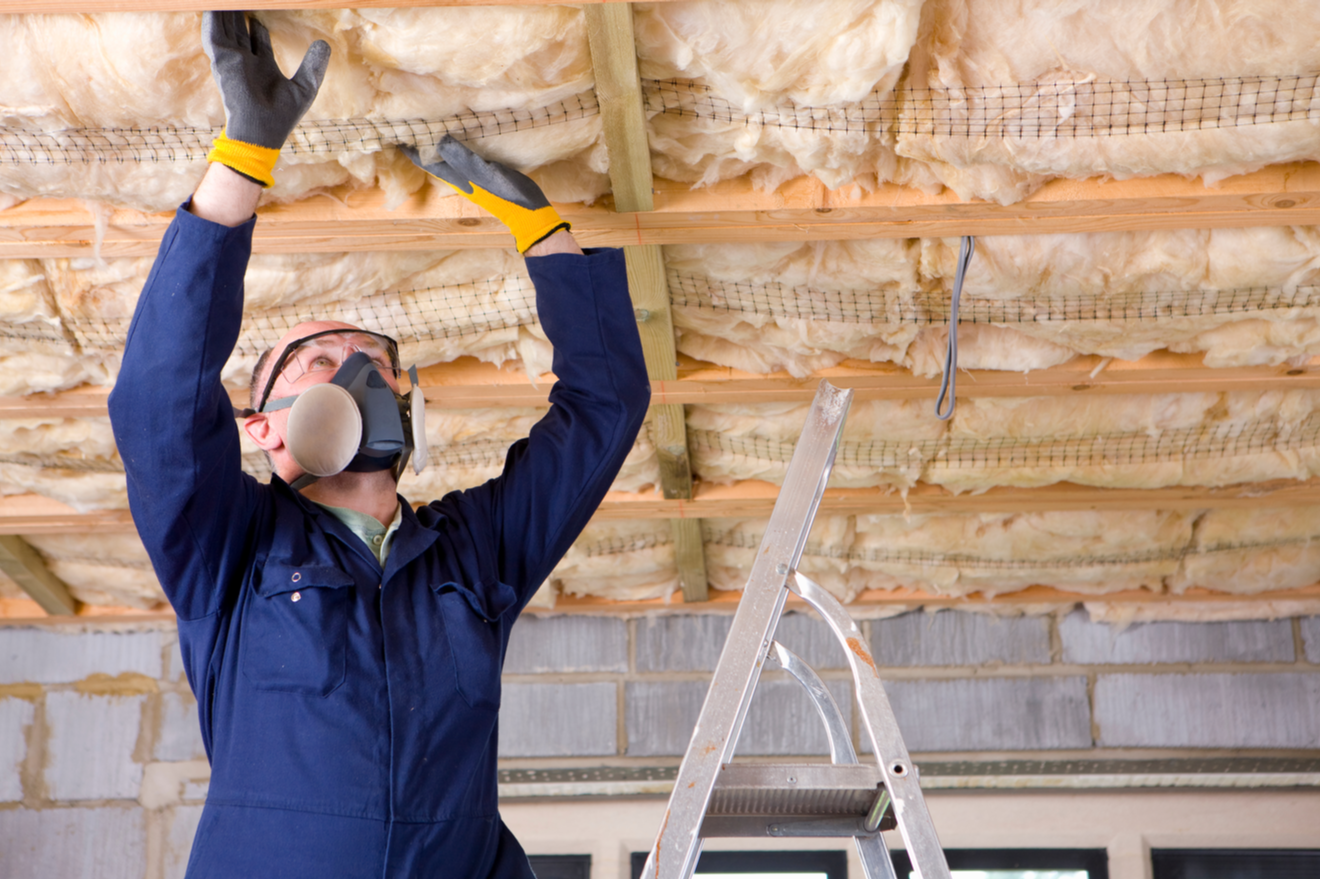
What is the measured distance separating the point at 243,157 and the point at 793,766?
1.10m

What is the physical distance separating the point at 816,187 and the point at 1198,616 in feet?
8.47

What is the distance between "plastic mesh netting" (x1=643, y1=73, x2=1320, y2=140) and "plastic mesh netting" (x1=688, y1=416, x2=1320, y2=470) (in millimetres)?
1202

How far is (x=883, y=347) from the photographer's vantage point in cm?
274

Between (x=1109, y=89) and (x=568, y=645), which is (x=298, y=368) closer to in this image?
Result: (x=1109, y=89)

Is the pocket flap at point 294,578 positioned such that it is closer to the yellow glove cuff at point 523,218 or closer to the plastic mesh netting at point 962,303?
the yellow glove cuff at point 523,218

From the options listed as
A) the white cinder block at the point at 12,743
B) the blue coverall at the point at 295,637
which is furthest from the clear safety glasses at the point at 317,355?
the white cinder block at the point at 12,743

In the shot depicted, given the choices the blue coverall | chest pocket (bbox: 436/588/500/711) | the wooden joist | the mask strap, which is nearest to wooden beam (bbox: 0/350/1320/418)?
the wooden joist

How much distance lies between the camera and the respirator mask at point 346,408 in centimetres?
172

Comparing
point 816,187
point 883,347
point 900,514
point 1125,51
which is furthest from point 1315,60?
point 900,514

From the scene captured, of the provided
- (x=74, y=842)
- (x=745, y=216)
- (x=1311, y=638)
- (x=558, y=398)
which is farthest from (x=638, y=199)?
(x=74, y=842)

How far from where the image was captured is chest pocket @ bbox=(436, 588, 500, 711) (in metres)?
1.66

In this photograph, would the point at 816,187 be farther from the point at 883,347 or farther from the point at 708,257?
the point at 883,347

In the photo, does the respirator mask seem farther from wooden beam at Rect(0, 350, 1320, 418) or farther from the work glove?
wooden beam at Rect(0, 350, 1320, 418)

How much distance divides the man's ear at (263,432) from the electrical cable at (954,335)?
1344 millimetres
